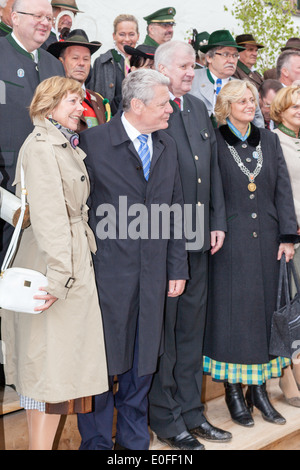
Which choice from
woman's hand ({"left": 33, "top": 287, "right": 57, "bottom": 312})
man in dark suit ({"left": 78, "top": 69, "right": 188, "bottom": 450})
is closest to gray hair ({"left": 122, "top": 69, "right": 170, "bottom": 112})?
man in dark suit ({"left": 78, "top": 69, "right": 188, "bottom": 450})

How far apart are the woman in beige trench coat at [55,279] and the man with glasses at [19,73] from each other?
20.3 inches

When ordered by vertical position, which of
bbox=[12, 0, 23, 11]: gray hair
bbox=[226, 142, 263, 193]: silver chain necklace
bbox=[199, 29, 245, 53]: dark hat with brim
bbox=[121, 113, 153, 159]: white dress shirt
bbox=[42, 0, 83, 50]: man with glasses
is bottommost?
bbox=[226, 142, 263, 193]: silver chain necklace

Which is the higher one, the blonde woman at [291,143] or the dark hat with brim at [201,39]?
the dark hat with brim at [201,39]

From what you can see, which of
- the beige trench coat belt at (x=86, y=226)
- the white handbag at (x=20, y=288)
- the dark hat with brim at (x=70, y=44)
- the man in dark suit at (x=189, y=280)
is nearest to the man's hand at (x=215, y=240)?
the man in dark suit at (x=189, y=280)

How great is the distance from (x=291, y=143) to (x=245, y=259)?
2.81ft

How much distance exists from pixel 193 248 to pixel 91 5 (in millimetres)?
4776

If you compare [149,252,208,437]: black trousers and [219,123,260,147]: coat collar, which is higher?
[219,123,260,147]: coat collar

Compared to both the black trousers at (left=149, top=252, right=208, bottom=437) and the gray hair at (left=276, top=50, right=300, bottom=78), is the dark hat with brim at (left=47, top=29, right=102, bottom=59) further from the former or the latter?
the gray hair at (left=276, top=50, right=300, bottom=78)

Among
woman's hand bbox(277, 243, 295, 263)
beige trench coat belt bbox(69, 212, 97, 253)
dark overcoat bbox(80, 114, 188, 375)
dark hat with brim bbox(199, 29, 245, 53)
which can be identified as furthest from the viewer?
dark hat with brim bbox(199, 29, 245, 53)

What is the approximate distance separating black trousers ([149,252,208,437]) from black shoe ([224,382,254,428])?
0.31 meters

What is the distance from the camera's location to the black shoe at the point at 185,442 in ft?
10.4

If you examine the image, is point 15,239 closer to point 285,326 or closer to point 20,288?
point 20,288

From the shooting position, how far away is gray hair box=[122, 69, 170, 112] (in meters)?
2.86

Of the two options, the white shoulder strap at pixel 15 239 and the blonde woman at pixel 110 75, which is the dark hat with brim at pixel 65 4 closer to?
the blonde woman at pixel 110 75
